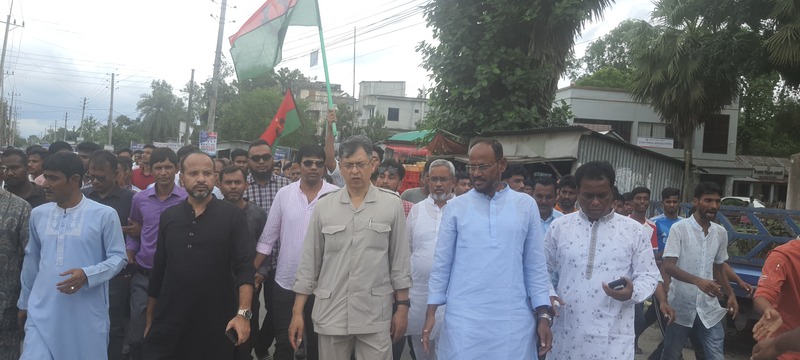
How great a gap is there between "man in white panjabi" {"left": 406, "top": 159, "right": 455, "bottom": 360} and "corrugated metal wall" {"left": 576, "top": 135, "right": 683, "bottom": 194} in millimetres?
8663

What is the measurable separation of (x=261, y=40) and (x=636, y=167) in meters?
8.68

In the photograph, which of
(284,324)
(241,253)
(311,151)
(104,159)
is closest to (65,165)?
(104,159)

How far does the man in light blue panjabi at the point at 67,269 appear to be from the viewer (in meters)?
3.72

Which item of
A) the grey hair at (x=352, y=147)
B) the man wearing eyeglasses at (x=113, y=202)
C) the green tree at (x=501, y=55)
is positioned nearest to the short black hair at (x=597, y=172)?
the grey hair at (x=352, y=147)

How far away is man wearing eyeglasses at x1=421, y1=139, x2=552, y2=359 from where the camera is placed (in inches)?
134

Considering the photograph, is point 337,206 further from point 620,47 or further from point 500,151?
point 620,47

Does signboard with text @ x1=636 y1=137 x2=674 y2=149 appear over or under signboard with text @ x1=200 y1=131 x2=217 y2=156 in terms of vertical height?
over

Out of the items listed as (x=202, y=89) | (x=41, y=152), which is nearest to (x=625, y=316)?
(x=41, y=152)

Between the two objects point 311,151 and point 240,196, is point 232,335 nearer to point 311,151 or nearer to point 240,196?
point 311,151

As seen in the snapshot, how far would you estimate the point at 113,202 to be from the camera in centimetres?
495

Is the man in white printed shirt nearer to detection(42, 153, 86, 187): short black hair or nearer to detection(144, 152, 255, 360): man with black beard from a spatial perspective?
detection(144, 152, 255, 360): man with black beard

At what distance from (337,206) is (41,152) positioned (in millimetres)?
5313

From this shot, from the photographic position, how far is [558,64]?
1474cm

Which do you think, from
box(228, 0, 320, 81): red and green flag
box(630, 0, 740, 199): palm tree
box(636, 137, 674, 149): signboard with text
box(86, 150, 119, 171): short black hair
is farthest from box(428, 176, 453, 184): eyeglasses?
box(636, 137, 674, 149): signboard with text
